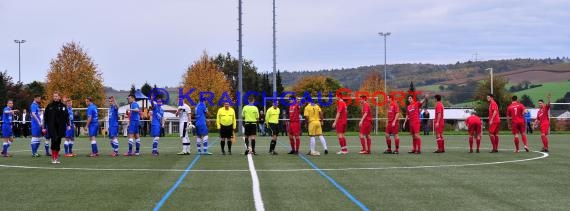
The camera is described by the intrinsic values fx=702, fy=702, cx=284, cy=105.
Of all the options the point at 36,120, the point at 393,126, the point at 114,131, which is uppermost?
the point at 36,120

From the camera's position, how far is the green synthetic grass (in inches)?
409

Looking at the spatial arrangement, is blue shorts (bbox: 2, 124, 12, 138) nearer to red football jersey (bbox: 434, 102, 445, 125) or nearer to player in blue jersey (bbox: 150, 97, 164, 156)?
player in blue jersey (bbox: 150, 97, 164, 156)

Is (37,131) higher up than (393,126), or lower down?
lower down

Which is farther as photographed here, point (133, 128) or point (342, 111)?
point (342, 111)

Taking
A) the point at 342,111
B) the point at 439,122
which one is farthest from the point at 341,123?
the point at 439,122

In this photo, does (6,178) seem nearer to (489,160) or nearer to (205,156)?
(205,156)

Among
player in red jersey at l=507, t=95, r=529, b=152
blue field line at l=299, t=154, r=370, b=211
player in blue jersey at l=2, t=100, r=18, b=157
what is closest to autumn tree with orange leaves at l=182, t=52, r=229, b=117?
player in blue jersey at l=2, t=100, r=18, b=157

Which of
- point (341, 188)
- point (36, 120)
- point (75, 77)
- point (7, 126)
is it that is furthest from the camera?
point (75, 77)

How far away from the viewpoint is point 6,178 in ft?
47.4

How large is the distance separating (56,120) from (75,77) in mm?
46940

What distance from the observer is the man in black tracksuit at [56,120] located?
18797mm

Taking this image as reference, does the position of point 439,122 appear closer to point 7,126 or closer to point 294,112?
point 294,112

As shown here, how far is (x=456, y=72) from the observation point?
17125 centimetres

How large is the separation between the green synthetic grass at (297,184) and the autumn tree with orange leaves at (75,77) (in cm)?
4635
